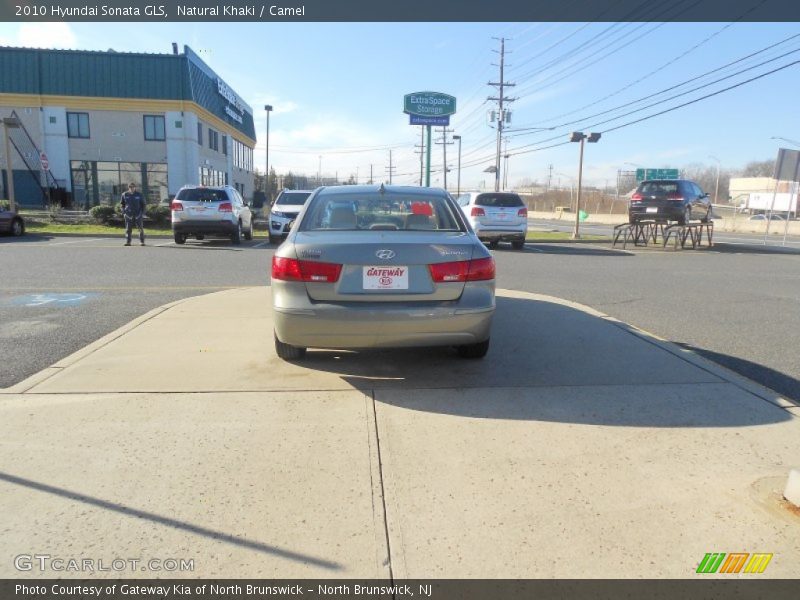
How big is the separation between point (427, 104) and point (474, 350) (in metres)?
25.8

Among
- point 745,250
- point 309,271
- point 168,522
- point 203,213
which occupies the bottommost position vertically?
point 168,522

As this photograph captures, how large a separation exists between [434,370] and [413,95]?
2594 cm

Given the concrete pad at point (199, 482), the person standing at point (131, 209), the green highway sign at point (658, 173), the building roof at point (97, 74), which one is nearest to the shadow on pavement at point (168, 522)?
the concrete pad at point (199, 482)

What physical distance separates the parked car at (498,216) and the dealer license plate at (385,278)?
12231 millimetres

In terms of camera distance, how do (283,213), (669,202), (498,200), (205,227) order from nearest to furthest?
(205,227), (498,200), (283,213), (669,202)

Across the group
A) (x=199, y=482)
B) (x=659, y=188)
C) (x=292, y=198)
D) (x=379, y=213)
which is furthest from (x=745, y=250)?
(x=199, y=482)

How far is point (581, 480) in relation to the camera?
9.37 ft

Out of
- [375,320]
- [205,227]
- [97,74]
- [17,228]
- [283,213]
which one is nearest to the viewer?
[375,320]

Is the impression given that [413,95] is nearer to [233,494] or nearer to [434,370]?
[434,370]

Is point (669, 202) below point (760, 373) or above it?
above

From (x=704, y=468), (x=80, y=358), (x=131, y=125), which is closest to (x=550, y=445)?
(x=704, y=468)

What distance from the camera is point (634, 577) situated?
7.12 ft

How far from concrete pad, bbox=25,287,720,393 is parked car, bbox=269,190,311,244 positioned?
1048cm

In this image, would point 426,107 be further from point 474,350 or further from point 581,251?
point 474,350
